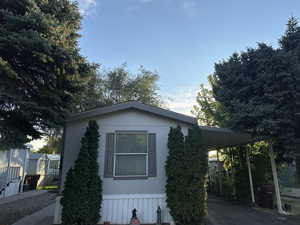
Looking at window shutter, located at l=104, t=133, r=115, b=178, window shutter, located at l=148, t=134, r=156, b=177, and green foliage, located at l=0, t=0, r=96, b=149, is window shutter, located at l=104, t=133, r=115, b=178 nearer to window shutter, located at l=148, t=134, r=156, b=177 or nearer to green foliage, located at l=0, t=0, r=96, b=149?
window shutter, located at l=148, t=134, r=156, b=177

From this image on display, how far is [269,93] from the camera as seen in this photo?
717 cm

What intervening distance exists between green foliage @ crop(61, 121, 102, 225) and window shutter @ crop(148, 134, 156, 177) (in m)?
1.46

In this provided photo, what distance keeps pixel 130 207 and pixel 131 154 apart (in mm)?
→ 1470

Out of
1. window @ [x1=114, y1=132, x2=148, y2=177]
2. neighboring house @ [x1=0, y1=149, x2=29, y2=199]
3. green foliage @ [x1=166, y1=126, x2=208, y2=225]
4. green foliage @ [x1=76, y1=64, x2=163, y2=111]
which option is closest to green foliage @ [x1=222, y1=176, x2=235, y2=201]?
green foliage @ [x1=166, y1=126, x2=208, y2=225]

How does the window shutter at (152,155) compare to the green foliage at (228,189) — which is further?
the green foliage at (228,189)

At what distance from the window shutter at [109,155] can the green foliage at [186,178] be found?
1641mm

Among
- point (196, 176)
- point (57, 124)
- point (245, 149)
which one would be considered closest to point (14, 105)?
point (57, 124)

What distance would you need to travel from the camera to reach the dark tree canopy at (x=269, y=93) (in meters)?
6.82

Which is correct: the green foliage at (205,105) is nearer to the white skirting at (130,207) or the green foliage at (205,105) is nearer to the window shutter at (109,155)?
the white skirting at (130,207)

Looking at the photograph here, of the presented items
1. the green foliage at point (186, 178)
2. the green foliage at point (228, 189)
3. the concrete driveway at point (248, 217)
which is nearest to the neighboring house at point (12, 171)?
the green foliage at point (186, 178)

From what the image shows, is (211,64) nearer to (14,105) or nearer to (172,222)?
(172,222)

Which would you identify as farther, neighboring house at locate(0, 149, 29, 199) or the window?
neighboring house at locate(0, 149, 29, 199)

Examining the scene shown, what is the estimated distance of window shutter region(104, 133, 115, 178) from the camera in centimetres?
604

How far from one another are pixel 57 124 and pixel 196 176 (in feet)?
14.0
